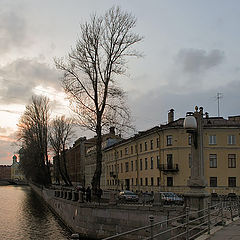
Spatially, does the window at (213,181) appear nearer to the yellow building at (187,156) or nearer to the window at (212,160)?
the yellow building at (187,156)

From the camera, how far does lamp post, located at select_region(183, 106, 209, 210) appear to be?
12.8 meters

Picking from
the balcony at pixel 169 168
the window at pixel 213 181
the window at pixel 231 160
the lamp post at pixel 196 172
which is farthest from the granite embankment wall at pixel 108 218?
the window at pixel 231 160

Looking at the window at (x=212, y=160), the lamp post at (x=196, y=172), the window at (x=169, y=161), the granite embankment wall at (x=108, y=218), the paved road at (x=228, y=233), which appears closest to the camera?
the paved road at (x=228, y=233)

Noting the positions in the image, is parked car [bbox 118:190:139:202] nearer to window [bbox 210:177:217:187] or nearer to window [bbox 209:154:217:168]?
window [bbox 210:177:217:187]

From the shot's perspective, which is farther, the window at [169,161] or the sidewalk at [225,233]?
the window at [169,161]

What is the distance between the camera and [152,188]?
163 feet

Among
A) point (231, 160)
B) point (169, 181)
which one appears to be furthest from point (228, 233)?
point (231, 160)

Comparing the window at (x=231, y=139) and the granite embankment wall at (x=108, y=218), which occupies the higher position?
the window at (x=231, y=139)

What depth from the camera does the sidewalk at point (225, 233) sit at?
409 inches

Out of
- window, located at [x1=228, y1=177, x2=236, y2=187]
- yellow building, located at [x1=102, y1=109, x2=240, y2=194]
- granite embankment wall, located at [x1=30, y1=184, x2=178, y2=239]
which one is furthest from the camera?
yellow building, located at [x1=102, y1=109, x2=240, y2=194]

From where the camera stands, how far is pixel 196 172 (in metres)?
13.1

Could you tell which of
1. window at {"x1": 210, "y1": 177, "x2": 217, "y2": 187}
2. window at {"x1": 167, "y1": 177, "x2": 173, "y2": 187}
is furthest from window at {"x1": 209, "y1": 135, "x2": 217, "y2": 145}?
window at {"x1": 167, "y1": 177, "x2": 173, "y2": 187}

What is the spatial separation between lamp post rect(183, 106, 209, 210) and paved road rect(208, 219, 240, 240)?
1149 mm

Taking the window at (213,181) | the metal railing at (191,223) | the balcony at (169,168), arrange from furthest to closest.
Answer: the balcony at (169,168) → the window at (213,181) → the metal railing at (191,223)
